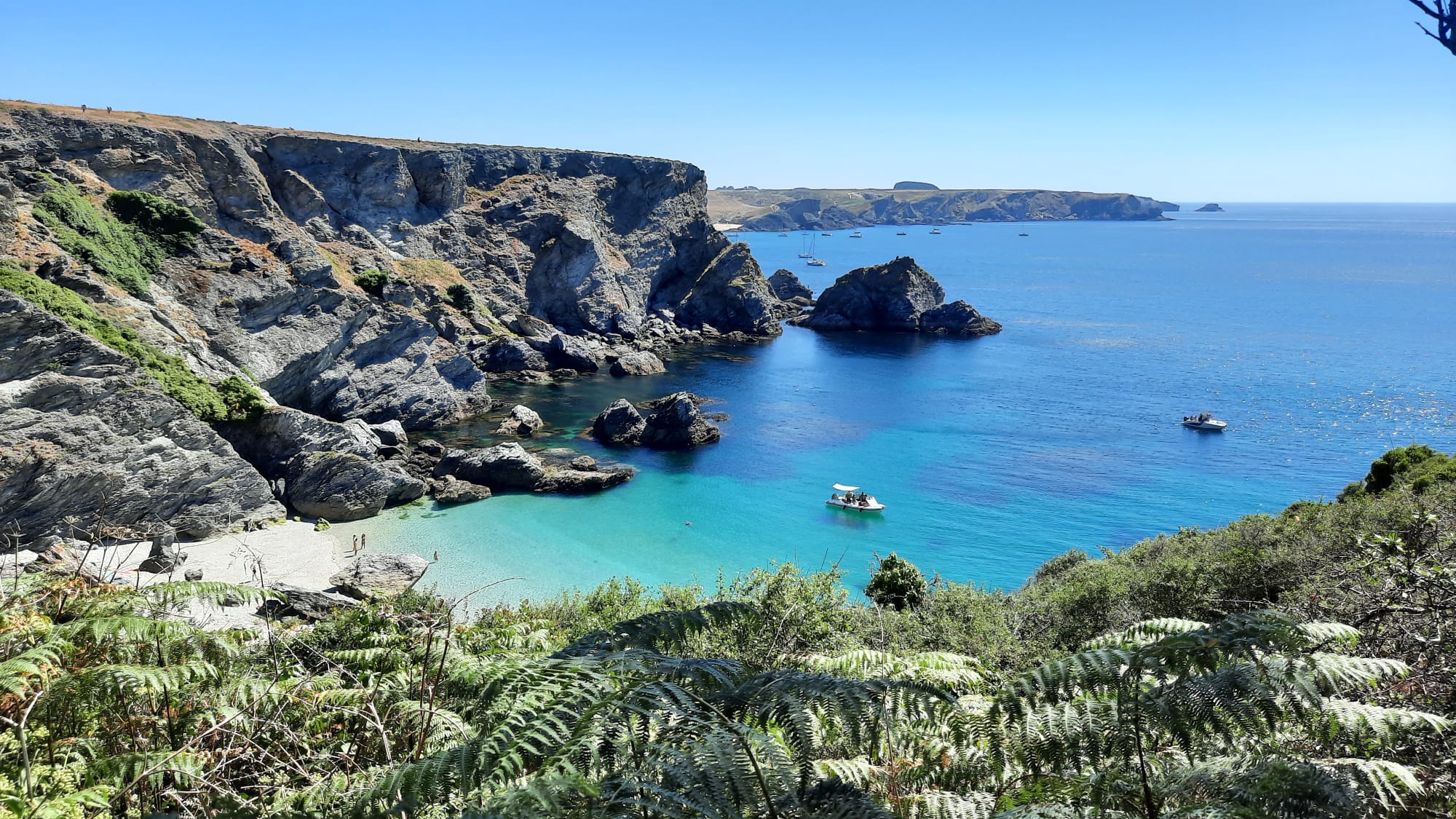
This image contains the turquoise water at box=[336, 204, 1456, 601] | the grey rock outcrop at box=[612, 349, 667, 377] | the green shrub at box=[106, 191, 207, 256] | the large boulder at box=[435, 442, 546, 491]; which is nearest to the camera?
the turquoise water at box=[336, 204, 1456, 601]

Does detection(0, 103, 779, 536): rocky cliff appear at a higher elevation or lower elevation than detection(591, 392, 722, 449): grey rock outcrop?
higher

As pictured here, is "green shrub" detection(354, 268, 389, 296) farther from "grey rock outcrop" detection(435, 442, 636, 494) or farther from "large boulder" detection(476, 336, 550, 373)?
"grey rock outcrop" detection(435, 442, 636, 494)

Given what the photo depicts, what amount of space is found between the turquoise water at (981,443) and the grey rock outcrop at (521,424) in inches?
49.0

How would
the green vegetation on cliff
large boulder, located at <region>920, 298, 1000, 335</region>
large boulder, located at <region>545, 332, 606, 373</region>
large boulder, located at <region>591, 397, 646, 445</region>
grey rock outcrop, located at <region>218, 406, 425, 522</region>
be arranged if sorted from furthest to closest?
1. large boulder, located at <region>920, 298, 1000, 335</region>
2. large boulder, located at <region>545, 332, 606, 373</region>
3. large boulder, located at <region>591, 397, 646, 445</region>
4. grey rock outcrop, located at <region>218, 406, 425, 522</region>
5. the green vegetation on cliff

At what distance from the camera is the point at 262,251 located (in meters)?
47.5

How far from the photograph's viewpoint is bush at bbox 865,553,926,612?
23.8m

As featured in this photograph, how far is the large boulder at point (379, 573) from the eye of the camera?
2384 centimetres

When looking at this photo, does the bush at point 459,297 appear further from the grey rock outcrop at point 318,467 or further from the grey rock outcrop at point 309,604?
the grey rock outcrop at point 309,604

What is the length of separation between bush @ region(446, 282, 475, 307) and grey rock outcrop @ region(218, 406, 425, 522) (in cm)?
2912

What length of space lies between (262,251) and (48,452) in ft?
83.6

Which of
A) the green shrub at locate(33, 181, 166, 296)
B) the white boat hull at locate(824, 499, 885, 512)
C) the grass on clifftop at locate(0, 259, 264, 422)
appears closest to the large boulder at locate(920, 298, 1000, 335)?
the white boat hull at locate(824, 499, 885, 512)

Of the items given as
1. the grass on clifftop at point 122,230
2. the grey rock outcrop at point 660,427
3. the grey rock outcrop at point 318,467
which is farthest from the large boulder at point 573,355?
the grey rock outcrop at point 318,467

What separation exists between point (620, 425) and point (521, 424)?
626 centimetres

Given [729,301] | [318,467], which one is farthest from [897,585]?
[729,301]
